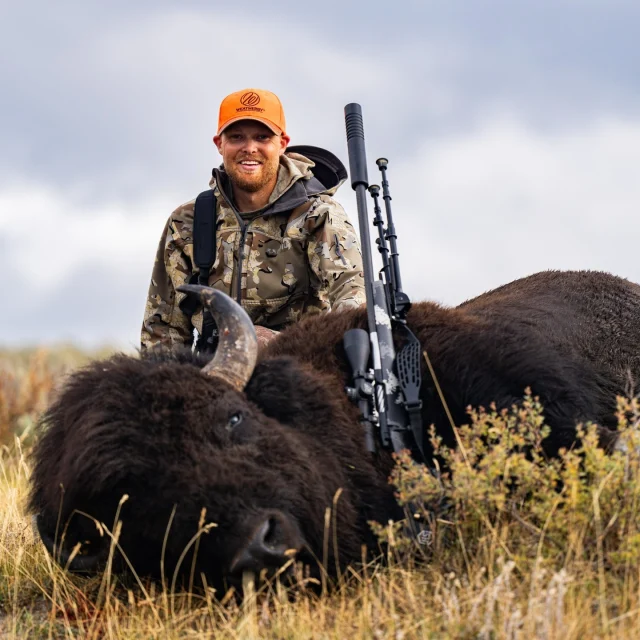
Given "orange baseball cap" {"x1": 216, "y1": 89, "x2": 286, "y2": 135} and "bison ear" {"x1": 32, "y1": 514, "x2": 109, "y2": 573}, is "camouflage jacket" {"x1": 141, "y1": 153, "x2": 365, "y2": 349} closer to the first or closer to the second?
"orange baseball cap" {"x1": 216, "y1": 89, "x2": 286, "y2": 135}

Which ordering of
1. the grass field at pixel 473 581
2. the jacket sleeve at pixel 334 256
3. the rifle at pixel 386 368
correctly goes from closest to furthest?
the grass field at pixel 473 581 → the rifle at pixel 386 368 → the jacket sleeve at pixel 334 256

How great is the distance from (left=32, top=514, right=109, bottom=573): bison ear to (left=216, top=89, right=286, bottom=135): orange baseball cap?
4.14 m

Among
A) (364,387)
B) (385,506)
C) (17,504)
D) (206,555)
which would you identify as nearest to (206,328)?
(17,504)

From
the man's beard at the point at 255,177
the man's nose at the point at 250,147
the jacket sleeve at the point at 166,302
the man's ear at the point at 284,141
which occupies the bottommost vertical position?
the jacket sleeve at the point at 166,302

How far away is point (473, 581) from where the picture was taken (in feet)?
11.9

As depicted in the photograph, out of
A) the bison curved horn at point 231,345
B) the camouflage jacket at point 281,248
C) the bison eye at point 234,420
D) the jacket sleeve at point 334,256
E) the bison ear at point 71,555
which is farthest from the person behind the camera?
the camouflage jacket at point 281,248

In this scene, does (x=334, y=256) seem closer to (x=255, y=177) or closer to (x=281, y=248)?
(x=281, y=248)

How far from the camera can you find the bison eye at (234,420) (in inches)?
163

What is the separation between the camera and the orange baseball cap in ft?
24.7

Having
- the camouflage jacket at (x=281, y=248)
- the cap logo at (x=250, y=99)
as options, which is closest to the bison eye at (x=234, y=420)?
the camouflage jacket at (x=281, y=248)

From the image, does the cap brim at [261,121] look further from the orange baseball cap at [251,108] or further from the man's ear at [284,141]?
the man's ear at [284,141]

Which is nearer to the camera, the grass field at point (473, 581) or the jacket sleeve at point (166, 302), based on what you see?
the grass field at point (473, 581)

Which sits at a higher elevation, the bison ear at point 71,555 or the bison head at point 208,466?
the bison head at point 208,466

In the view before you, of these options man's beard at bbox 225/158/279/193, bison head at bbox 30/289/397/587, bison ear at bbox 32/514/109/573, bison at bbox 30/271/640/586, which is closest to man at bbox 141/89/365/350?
man's beard at bbox 225/158/279/193
